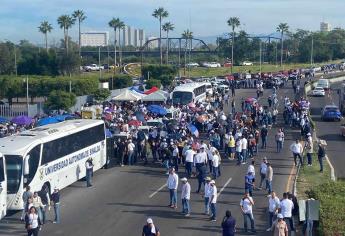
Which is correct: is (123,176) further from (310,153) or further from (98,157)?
(310,153)

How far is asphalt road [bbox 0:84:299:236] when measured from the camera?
19859 mm

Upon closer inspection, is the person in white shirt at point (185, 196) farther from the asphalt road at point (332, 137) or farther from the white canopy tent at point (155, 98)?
the white canopy tent at point (155, 98)

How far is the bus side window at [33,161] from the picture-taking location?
21689mm

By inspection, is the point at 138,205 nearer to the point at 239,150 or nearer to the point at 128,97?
the point at 239,150

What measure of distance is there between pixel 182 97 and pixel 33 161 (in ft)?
112

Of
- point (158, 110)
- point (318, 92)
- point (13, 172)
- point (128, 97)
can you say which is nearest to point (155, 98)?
point (128, 97)

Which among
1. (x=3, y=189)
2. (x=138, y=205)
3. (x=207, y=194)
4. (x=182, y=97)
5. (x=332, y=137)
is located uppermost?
(x=182, y=97)

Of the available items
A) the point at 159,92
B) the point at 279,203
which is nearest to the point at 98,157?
the point at 279,203

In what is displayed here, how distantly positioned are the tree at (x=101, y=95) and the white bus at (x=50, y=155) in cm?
2827

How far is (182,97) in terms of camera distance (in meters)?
55.7

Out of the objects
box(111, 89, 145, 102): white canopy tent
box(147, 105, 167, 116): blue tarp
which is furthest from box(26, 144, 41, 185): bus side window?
box(111, 89, 145, 102): white canopy tent

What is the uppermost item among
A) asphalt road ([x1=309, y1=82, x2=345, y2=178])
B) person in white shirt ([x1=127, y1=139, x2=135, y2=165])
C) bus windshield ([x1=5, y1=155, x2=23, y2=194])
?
bus windshield ([x1=5, y1=155, x2=23, y2=194])

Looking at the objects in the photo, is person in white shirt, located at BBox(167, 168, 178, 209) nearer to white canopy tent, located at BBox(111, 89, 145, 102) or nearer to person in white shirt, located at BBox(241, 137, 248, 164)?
person in white shirt, located at BBox(241, 137, 248, 164)

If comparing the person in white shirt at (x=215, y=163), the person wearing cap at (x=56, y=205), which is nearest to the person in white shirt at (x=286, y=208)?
the person wearing cap at (x=56, y=205)
